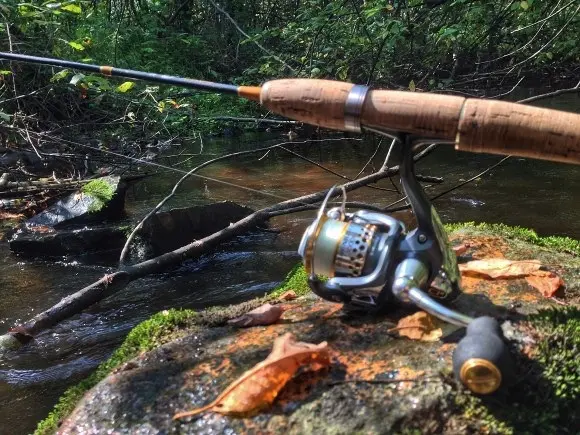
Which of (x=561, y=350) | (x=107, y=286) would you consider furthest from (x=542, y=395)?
(x=107, y=286)

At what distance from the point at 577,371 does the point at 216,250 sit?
13.2 ft

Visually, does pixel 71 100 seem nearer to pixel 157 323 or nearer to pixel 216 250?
pixel 216 250

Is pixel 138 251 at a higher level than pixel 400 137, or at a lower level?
lower

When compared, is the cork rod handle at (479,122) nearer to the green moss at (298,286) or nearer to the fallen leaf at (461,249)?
the fallen leaf at (461,249)

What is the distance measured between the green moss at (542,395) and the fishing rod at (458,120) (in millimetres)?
561

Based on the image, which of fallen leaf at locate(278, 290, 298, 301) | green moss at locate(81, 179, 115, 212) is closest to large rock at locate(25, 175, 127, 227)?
green moss at locate(81, 179, 115, 212)

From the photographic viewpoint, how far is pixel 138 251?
5449mm

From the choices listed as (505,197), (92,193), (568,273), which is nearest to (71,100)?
(92,193)

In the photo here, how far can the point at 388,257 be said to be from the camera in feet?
6.37

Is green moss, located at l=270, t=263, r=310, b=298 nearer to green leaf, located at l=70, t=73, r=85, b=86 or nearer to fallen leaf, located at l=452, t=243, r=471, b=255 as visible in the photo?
fallen leaf, located at l=452, t=243, r=471, b=255

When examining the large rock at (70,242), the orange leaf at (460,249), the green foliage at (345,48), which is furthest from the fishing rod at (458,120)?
the large rock at (70,242)

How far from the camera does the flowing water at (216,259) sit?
3.58m

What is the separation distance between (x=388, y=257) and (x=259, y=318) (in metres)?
0.65

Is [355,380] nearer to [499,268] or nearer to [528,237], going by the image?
[499,268]
